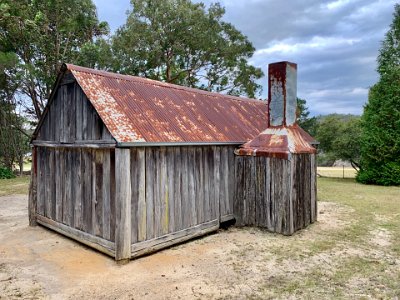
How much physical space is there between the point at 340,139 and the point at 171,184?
2128cm

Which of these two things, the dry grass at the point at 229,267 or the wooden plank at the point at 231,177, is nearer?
the dry grass at the point at 229,267

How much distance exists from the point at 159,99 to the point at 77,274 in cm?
472

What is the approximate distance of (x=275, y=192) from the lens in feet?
26.9

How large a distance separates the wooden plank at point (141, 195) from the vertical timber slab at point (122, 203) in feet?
1.23

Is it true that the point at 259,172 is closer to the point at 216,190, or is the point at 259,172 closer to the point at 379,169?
the point at 216,190

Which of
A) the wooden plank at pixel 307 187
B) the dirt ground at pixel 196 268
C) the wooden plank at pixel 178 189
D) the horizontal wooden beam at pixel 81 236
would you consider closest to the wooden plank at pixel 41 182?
the horizontal wooden beam at pixel 81 236

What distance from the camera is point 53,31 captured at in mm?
21578

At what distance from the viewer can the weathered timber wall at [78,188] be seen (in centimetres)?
657

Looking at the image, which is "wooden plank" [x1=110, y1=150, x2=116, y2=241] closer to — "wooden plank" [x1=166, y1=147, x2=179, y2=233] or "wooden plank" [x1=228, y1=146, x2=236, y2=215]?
"wooden plank" [x1=166, y1=147, x2=179, y2=233]

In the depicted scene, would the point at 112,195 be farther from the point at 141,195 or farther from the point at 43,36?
the point at 43,36

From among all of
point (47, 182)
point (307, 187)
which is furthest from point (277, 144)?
point (47, 182)

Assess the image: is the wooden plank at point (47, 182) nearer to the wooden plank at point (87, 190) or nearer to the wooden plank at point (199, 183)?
the wooden plank at point (87, 190)

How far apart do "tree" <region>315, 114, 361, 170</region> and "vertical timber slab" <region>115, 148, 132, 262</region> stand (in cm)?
2178

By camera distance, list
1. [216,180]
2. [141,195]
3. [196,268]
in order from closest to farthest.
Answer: [196,268]
[141,195]
[216,180]
